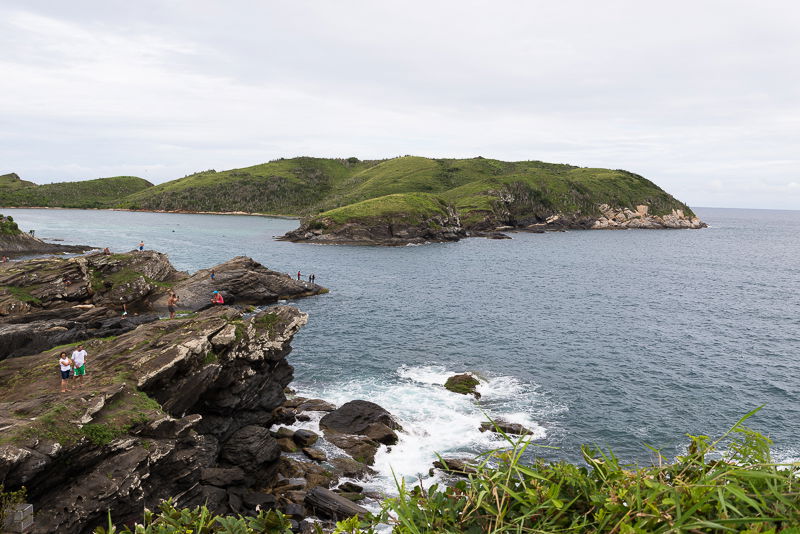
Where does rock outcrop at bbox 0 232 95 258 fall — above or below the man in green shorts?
above

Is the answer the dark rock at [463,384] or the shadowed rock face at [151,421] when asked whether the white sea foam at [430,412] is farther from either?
the shadowed rock face at [151,421]

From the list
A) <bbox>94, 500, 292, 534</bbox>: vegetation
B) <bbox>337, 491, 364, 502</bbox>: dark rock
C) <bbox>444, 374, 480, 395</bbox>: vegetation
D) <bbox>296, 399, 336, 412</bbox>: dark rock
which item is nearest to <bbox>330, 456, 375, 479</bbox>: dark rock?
<bbox>337, 491, 364, 502</bbox>: dark rock

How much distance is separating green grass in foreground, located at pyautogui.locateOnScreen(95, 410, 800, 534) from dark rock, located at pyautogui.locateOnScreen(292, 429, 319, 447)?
2874cm

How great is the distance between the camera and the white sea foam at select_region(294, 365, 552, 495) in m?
31.8

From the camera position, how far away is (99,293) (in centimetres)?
5525

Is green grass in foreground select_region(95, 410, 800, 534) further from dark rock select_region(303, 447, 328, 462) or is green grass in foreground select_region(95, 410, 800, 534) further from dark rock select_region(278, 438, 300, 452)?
dark rock select_region(278, 438, 300, 452)

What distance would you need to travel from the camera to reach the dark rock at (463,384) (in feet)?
135

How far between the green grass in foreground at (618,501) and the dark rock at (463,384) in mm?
37031

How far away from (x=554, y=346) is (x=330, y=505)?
37431 mm

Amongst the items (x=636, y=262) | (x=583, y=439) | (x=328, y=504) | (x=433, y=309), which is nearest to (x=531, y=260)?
(x=636, y=262)

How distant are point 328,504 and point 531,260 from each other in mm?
104343

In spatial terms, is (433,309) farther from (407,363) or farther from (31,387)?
(31,387)

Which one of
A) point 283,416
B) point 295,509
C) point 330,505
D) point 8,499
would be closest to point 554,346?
point 283,416

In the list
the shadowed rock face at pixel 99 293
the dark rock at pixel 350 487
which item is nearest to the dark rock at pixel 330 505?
the dark rock at pixel 350 487
